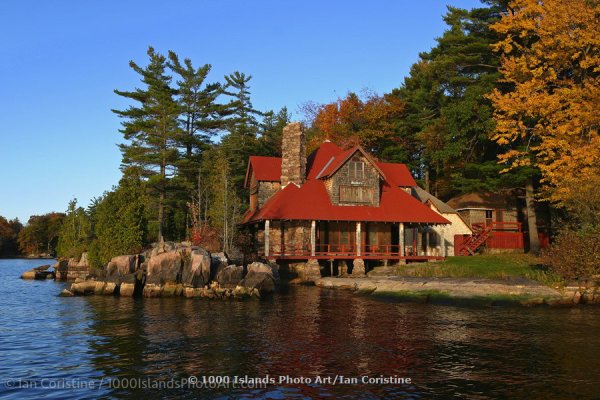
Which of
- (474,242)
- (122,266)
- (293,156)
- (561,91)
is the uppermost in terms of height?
(561,91)

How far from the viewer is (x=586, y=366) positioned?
13531mm

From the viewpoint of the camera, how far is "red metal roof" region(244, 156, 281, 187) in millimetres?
43062

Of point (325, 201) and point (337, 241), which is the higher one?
point (325, 201)

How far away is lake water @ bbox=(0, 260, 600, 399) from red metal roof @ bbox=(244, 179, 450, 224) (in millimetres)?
13108

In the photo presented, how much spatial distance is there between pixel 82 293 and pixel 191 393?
23.7 m

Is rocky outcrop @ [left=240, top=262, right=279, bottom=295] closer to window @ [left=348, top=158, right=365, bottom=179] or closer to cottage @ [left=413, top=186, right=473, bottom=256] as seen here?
window @ [left=348, top=158, right=365, bottom=179]

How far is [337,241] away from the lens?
40.9 meters

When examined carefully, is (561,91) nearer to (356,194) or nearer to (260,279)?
(356,194)

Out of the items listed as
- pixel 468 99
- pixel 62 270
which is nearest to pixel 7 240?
pixel 62 270

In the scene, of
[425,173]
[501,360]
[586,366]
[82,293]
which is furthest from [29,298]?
[425,173]

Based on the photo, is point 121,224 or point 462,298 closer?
point 462,298

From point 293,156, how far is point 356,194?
6399mm

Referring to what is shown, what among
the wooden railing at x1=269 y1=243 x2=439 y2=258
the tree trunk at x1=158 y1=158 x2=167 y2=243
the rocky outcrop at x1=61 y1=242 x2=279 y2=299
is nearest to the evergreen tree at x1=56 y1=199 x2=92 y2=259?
the tree trunk at x1=158 y1=158 x2=167 y2=243

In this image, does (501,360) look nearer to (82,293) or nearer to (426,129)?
(82,293)
